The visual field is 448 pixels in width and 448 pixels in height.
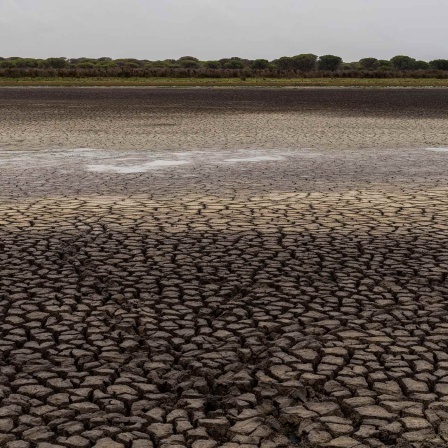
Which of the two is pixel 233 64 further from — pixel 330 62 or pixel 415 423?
pixel 415 423

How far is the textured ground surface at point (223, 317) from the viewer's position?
12.0 feet

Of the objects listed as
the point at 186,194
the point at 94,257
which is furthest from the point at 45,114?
the point at 94,257

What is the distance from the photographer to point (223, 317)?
203 inches

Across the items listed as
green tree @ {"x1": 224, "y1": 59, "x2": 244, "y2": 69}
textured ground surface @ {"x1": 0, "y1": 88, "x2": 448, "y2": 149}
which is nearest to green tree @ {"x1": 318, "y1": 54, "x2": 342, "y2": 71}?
green tree @ {"x1": 224, "y1": 59, "x2": 244, "y2": 69}

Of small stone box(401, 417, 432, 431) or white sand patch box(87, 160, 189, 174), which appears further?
white sand patch box(87, 160, 189, 174)

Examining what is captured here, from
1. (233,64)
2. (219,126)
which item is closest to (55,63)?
(233,64)

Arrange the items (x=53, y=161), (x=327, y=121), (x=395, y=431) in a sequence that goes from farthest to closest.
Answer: (x=327, y=121) < (x=53, y=161) < (x=395, y=431)

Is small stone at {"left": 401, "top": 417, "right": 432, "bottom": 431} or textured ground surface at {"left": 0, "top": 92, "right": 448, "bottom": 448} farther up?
small stone at {"left": 401, "top": 417, "right": 432, "bottom": 431}

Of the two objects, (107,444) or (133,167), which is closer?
(107,444)

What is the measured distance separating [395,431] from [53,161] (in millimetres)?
10624

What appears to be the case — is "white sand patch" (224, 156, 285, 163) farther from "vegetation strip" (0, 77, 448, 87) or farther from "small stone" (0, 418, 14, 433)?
"vegetation strip" (0, 77, 448, 87)

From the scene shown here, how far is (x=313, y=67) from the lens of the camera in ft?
398

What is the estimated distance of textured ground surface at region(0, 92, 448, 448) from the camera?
3.67 metres

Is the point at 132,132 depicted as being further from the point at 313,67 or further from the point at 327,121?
the point at 313,67
